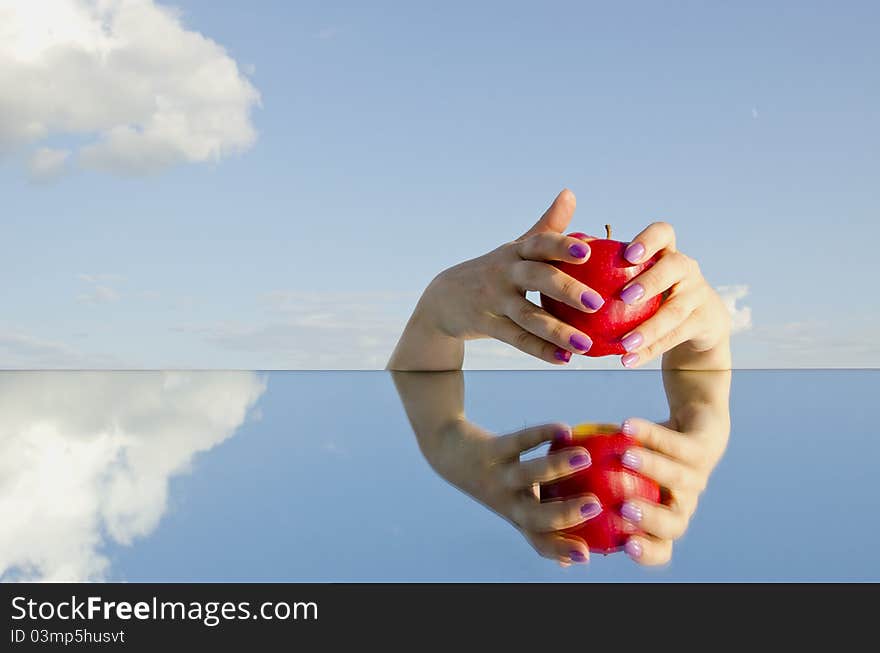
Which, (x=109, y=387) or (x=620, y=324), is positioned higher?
(x=109, y=387)

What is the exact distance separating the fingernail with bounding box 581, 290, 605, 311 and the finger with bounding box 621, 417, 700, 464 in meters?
0.34

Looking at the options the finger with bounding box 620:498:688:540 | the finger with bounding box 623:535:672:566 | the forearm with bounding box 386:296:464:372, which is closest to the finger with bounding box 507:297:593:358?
the forearm with bounding box 386:296:464:372

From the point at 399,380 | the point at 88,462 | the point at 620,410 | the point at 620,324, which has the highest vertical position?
the point at 399,380

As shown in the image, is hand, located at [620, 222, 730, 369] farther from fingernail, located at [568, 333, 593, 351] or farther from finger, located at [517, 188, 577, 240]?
finger, located at [517, 188, 577, 240]

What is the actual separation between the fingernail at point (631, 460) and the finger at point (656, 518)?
126 mm

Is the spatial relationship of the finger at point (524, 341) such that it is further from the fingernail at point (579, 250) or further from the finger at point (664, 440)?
the finger at point (664, 440)

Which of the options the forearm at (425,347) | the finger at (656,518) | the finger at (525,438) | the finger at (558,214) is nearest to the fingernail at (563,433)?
the finger at (525,438)

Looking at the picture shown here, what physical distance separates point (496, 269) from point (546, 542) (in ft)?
3.87

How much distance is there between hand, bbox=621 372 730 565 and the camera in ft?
2.02

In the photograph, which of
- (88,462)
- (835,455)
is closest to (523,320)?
(835,455)

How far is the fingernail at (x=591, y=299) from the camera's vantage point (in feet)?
4.88

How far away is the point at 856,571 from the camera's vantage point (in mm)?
543

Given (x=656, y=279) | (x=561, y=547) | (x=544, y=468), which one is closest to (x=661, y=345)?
(x=656, y=279)
